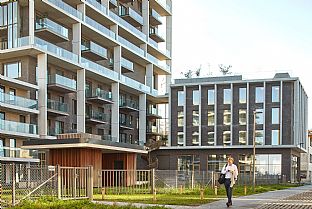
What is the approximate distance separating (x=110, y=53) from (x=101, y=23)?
5.00m

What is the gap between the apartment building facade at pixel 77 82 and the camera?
4222 centimetres

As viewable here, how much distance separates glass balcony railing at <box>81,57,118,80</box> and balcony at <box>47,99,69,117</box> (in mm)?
5722

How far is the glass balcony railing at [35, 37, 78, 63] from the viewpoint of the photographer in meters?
48.3

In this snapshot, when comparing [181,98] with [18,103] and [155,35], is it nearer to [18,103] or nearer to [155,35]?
[155,35]

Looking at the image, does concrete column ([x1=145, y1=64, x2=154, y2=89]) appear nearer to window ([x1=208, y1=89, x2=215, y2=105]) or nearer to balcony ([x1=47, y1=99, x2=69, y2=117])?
window ([x1=208, y1=89, x2=215, y2=105])

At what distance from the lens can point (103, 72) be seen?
59688 mm

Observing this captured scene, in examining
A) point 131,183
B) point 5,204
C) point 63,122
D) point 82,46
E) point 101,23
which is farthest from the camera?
point 101,23

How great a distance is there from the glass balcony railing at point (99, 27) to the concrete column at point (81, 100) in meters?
6.07

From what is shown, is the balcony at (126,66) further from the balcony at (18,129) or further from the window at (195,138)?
the balcony at (18,129)

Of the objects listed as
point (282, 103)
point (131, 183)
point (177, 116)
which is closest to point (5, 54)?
point (131, 183)

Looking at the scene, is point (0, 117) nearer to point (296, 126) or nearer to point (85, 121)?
point (85, 121)

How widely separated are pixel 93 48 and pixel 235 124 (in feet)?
76.1

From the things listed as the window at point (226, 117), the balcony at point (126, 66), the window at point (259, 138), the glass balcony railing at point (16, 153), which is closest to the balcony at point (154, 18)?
the balcony at point (126, 66)

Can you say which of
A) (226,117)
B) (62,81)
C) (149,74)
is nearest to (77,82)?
(62,81)
